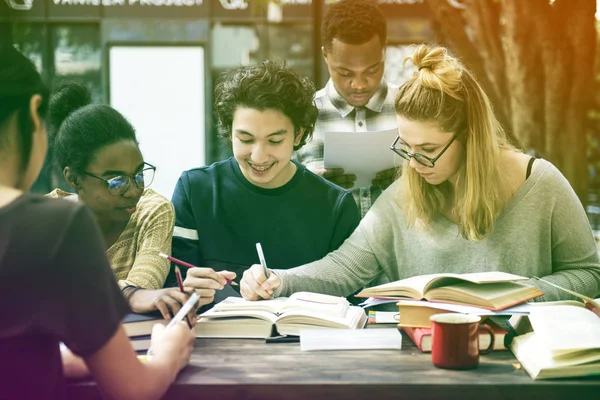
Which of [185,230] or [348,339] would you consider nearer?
[348,339]

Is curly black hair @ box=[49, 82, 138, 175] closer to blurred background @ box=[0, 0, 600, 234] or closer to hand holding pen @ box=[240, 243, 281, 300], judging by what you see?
hand holding pen @ box=[240, 243, 281, 300]

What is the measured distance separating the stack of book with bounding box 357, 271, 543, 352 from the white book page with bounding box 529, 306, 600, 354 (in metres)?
0.10

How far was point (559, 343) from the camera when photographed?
1.77 m

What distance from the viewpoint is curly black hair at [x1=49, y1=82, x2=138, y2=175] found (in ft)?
8.43

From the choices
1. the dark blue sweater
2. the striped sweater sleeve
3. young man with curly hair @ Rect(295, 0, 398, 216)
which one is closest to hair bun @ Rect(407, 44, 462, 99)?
the dark blue sweater

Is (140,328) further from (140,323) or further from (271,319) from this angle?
(271,319)

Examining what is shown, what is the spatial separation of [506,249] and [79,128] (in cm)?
154

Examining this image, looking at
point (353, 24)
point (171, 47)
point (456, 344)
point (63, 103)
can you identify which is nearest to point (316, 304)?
point (456, 344)

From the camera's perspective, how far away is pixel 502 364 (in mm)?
1854

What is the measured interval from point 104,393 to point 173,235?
1.32 m

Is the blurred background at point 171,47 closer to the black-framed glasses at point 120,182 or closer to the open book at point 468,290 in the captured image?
the black-framed glasses at point 120,182

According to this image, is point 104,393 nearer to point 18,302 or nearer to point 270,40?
point 18,302

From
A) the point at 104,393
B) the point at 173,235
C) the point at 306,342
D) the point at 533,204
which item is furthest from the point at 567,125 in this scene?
the point at 104,393

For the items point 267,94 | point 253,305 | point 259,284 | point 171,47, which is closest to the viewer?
point 253,305
